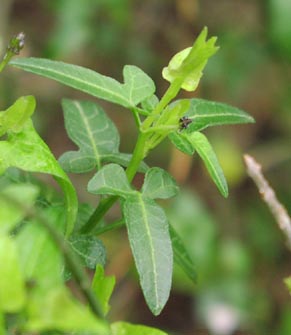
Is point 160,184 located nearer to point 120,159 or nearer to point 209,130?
point 120,159

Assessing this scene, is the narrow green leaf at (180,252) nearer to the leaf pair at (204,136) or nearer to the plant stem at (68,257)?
the leaf pair at (204,136)

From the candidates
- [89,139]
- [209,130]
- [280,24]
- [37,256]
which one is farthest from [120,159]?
[209,130]

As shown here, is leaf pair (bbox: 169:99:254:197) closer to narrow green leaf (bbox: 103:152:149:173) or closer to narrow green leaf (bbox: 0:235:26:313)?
narrow green leaf (bbox: 103:152:149:173)

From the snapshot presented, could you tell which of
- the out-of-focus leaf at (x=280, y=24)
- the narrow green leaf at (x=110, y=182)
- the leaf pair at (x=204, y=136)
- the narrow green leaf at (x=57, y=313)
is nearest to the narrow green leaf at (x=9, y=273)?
the narrow green leaf at (x=57, y=313)

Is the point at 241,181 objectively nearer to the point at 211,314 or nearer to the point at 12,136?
the point at 211,314

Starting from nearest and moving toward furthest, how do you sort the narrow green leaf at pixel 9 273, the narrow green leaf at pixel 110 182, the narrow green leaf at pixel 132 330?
the narrow green leaf at pixel 9 273, the narrow green leaf at pixel 132 330, the narrow green leaf at pixel 110 182

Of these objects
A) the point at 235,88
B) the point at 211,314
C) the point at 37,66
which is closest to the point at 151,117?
the point at 37,66
